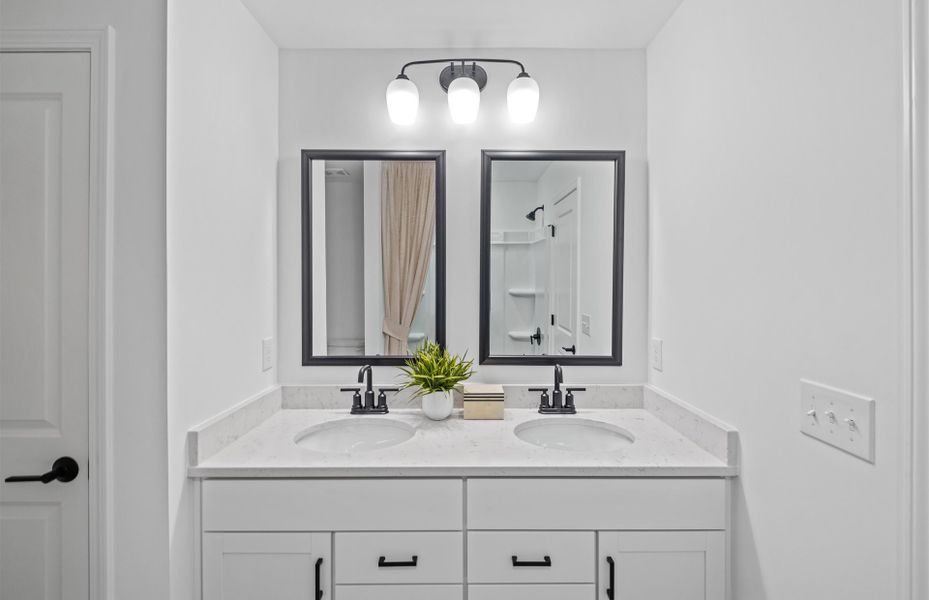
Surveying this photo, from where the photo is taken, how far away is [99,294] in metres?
1.16

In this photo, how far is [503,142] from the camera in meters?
1.86

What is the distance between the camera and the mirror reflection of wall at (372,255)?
1.86m

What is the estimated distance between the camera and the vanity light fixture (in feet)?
5.68

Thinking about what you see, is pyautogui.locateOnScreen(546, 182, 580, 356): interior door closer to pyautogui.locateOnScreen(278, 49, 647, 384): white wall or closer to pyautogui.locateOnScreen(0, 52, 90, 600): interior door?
pyautogui.locateOnScreen(278, 49, 647, 384): white wall

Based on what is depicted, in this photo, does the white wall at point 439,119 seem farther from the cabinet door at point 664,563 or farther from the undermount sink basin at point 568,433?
the cabinet door at point 664,563

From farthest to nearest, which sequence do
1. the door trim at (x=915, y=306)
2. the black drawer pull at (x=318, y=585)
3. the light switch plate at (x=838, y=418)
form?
the black drawer pull at (x=318, y=585) < the light switch plate at (x=838, y=418) < the door trim at (x=915, y=306)

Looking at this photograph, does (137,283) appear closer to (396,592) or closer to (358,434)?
(358,434)

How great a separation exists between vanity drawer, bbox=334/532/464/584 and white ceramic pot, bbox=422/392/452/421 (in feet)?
1.56

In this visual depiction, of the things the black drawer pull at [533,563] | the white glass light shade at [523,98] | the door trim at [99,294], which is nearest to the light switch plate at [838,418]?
the black drawer pull at [533,563]

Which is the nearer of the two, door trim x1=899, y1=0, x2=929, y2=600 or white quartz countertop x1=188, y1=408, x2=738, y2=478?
door trim x1=899, y1=0, x2=929, y2=600

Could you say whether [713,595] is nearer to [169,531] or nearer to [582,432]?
[582,432]

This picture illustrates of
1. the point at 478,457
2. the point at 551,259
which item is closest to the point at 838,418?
the point at 478,457

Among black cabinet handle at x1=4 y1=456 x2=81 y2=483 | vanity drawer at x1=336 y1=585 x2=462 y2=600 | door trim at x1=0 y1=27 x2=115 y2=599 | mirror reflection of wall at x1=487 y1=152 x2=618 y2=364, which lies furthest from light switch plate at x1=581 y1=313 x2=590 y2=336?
black cabinet handle at x1=4 y1=456 x2=81 y2=483

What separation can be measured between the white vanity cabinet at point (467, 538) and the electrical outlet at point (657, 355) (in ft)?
1.74
